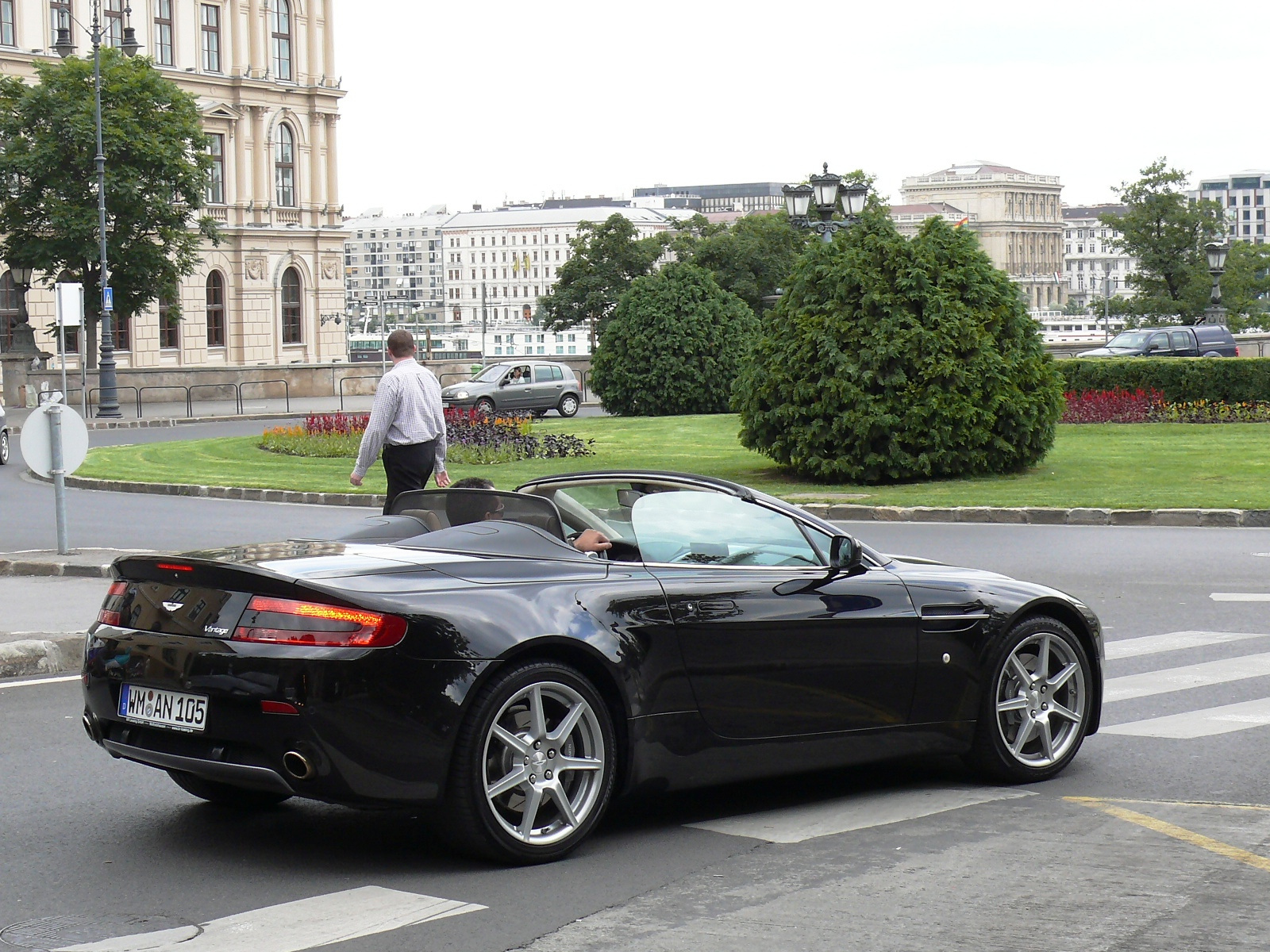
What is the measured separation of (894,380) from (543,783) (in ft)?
55.0

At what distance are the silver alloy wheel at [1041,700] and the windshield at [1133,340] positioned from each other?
147 feet

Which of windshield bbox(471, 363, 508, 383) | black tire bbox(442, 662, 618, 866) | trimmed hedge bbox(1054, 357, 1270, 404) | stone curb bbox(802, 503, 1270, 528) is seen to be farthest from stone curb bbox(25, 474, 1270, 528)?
windshield bbox(471, 363, 508, 383)

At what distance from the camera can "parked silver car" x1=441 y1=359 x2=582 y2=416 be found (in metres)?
47.0

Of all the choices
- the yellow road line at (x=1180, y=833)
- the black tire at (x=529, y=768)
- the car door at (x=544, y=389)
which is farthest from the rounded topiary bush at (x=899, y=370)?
the car door at (x=544, y=389)

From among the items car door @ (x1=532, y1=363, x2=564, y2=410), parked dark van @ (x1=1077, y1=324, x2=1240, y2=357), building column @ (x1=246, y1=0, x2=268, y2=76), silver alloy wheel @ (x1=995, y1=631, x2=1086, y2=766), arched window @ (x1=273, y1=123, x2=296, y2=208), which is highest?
building column @ (x1=246, y1=0, x2=268, y2=76)

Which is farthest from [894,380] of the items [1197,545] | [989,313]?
[1197,545]

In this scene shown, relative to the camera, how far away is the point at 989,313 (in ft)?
73.9

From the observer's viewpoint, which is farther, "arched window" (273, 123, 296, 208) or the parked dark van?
"arched window" (273, 123, 296, 208)

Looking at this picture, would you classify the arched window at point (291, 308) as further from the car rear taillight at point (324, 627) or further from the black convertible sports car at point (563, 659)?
the car rear taillight at point (324, 627)

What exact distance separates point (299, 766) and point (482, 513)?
1.43 m

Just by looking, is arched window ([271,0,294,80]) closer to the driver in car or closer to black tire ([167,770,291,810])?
the driver in car

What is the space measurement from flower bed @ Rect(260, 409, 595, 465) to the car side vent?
68.0 feet

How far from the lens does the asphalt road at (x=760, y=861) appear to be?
15.9ft

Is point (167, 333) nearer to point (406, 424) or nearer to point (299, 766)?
point (406, 424)
